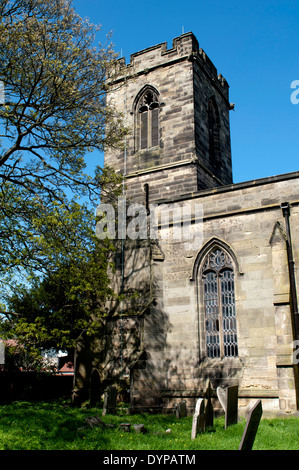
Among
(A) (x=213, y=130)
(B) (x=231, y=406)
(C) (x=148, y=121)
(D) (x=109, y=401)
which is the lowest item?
(D) (x=109, y=401)

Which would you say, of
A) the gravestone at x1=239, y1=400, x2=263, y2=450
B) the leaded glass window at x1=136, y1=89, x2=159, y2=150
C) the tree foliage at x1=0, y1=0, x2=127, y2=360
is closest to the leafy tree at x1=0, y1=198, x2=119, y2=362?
the tree foliage at x1=0, y1=0, x2=127, y2=360

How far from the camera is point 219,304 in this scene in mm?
13172

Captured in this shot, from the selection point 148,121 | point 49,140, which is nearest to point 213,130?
point 148,121

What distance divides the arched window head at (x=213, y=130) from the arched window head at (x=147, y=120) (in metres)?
2.93

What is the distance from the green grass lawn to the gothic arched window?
2610 millimetres

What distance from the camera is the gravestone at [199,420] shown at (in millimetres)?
8602

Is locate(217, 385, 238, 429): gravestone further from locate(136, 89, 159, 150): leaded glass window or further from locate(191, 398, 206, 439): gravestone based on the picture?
locate(136, 89, 159, 150): leaded glass window

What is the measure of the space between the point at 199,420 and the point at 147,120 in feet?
51.7

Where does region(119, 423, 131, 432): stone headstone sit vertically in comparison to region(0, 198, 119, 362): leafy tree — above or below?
below

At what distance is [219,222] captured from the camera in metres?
13.8

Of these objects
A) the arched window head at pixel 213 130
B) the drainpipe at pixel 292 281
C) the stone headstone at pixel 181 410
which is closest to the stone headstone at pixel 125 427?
the stone headstone at pixel 181 410

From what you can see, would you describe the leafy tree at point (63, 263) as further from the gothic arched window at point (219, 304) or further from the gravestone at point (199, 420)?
the gravestone at point (199, 420)

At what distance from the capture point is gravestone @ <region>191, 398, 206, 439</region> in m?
8.60

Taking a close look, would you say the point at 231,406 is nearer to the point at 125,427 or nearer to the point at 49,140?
the point at 125,427
